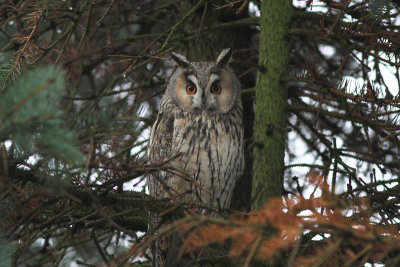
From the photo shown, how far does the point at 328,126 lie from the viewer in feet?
13.4

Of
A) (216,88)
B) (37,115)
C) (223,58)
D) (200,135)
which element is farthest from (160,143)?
(37,115)

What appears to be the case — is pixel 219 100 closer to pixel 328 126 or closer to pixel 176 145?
pixel 176 145

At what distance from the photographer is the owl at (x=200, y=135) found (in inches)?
115

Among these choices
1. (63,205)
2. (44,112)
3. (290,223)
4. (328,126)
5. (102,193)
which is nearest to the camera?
(44,112)

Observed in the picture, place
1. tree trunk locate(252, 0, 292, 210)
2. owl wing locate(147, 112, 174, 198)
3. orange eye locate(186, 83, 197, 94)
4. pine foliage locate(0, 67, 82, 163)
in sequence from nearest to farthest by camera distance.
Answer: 1. pine foliage locate(0, 67, 82, 163)
2. tree trunk locate(252, 0, 292, 210)
3. owl wing locate(147, 112, 174, 198)
4. orange eye locate(186, 83, 197, 94)

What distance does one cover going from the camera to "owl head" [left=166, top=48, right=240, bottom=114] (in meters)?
3.03

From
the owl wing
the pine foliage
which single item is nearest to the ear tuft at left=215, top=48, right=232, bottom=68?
the owl wing

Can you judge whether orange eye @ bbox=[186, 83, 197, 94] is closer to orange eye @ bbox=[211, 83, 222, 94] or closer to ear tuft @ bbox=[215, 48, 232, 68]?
orange eye @ bbox=[211, 83, 222, 94]

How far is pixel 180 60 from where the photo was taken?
3139 millimetres

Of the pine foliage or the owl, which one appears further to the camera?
the owl

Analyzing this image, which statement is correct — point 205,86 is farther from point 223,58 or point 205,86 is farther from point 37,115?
point 37,115

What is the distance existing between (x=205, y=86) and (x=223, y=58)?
0.84 ft

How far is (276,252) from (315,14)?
2025mm

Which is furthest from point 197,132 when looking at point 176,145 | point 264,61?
point 264,61
